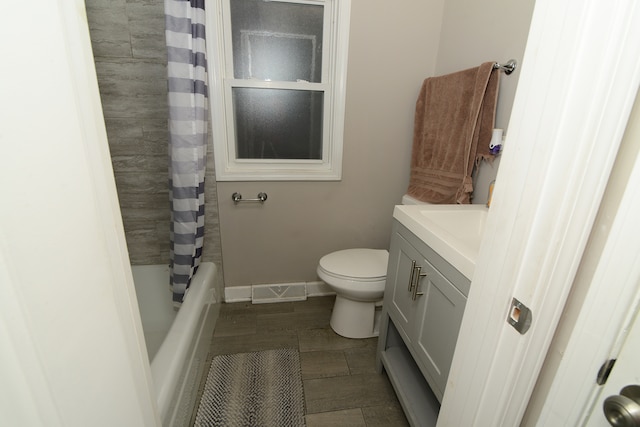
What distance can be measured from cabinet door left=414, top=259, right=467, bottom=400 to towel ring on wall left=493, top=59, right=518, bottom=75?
3.05 feet

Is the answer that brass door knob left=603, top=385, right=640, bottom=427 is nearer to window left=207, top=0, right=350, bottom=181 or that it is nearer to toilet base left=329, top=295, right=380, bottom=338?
toilet base left=329, top=295, right=380, bottom=338

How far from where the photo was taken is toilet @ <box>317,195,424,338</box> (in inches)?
60.5

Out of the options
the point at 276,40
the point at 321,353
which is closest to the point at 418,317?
the point at 321,353

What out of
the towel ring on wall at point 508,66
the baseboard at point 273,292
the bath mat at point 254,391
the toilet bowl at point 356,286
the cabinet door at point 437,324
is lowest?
the bath mat at point 254,391

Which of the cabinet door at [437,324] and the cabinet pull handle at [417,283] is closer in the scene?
the cabinet door at [437,324]

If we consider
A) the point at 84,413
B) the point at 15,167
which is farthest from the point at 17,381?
the point at 15,167

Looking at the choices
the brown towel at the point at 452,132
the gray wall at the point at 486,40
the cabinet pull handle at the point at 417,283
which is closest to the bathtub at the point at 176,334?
the cabinet pull handle at the point at 417,283

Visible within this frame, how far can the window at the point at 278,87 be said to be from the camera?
1.58 metres

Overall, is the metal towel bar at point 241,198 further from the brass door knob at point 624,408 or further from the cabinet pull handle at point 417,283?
the brass door knob at point 624,408

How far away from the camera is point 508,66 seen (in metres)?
1.20

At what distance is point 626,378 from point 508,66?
4.09ft

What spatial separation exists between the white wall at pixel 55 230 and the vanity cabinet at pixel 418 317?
2.73 ft

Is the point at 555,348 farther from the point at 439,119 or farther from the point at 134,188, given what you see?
the point at 134,188

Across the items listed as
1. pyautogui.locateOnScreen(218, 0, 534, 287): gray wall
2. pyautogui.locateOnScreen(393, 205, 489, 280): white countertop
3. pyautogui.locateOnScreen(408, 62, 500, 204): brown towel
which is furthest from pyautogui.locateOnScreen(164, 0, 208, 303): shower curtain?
pyautogui.locateOnScreen(408, 62, 500, 204): brown towel
